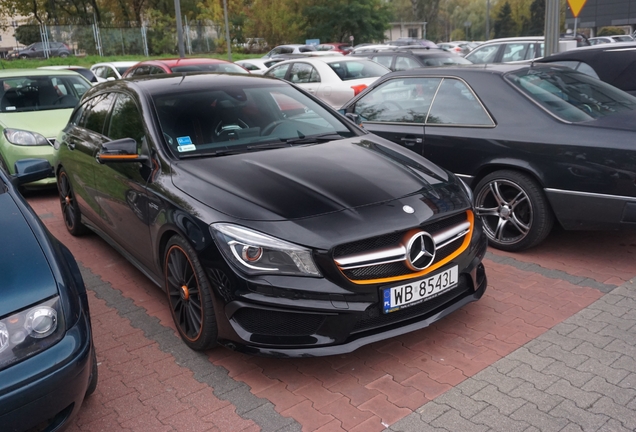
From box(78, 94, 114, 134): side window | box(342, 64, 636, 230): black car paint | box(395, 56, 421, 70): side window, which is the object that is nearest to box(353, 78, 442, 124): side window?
box(342, 64, 636, 230): black car paint

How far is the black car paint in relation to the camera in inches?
174

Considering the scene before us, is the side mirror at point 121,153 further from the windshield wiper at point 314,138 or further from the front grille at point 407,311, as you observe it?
the front grille at point 407,311

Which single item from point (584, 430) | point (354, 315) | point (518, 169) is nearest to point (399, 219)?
point (354, 315)

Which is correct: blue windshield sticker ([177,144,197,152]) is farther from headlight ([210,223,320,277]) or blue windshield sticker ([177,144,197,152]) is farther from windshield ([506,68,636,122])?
windshield ([506,68,636,122])

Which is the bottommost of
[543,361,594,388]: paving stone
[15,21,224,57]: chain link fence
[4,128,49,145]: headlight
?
[543,361,594,388]: paving stone

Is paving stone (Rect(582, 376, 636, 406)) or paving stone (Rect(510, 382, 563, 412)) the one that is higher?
paving stone (Rect(510, 382, 563, 412))

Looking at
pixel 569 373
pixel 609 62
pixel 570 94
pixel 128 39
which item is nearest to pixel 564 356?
pixel 569 373

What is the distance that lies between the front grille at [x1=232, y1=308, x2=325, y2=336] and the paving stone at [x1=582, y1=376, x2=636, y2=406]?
145 cm

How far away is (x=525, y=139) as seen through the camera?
4.89m

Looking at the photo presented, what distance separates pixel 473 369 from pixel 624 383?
768mm

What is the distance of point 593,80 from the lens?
5625 millimetres

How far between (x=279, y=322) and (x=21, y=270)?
1.23 m

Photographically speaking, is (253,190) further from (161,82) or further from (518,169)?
(518,169)

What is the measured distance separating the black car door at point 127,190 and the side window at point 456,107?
2.74 m
